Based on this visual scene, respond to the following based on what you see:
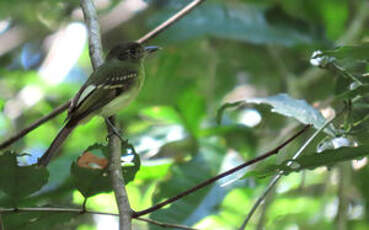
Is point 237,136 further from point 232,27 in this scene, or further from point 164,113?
point 232,27

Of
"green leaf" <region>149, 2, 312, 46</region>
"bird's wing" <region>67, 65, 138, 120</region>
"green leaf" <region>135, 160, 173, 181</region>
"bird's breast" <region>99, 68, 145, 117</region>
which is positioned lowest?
"green leaf" <region>135, 160, 173, 181</region>

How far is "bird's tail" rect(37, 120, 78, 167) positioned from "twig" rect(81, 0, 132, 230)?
0.22 metres

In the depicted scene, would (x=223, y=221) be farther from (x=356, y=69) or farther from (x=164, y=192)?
(x=356, y=69)

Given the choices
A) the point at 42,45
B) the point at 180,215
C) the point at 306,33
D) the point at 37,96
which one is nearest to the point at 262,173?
the point at 180,215

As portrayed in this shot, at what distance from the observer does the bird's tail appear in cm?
266

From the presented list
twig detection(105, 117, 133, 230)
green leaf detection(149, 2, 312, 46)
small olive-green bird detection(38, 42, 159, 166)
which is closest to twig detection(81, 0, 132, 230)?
twig detection(105, 117, 133, 230)

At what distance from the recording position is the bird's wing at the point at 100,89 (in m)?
3.10

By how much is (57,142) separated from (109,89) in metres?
0.66

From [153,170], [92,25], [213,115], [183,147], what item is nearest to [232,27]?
[213,115]

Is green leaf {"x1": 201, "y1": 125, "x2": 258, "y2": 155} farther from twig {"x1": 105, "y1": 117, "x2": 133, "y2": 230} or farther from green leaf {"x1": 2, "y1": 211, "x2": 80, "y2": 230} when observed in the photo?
green leaf {"x1": 2, "y1": 211, "x2": 80, "y2": 230}

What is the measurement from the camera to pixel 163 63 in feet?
13.4

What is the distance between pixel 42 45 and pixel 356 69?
12.6 ft

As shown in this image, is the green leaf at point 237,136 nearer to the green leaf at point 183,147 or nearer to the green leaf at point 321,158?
the green leaf at point 183,147

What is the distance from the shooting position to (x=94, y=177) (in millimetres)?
2221
